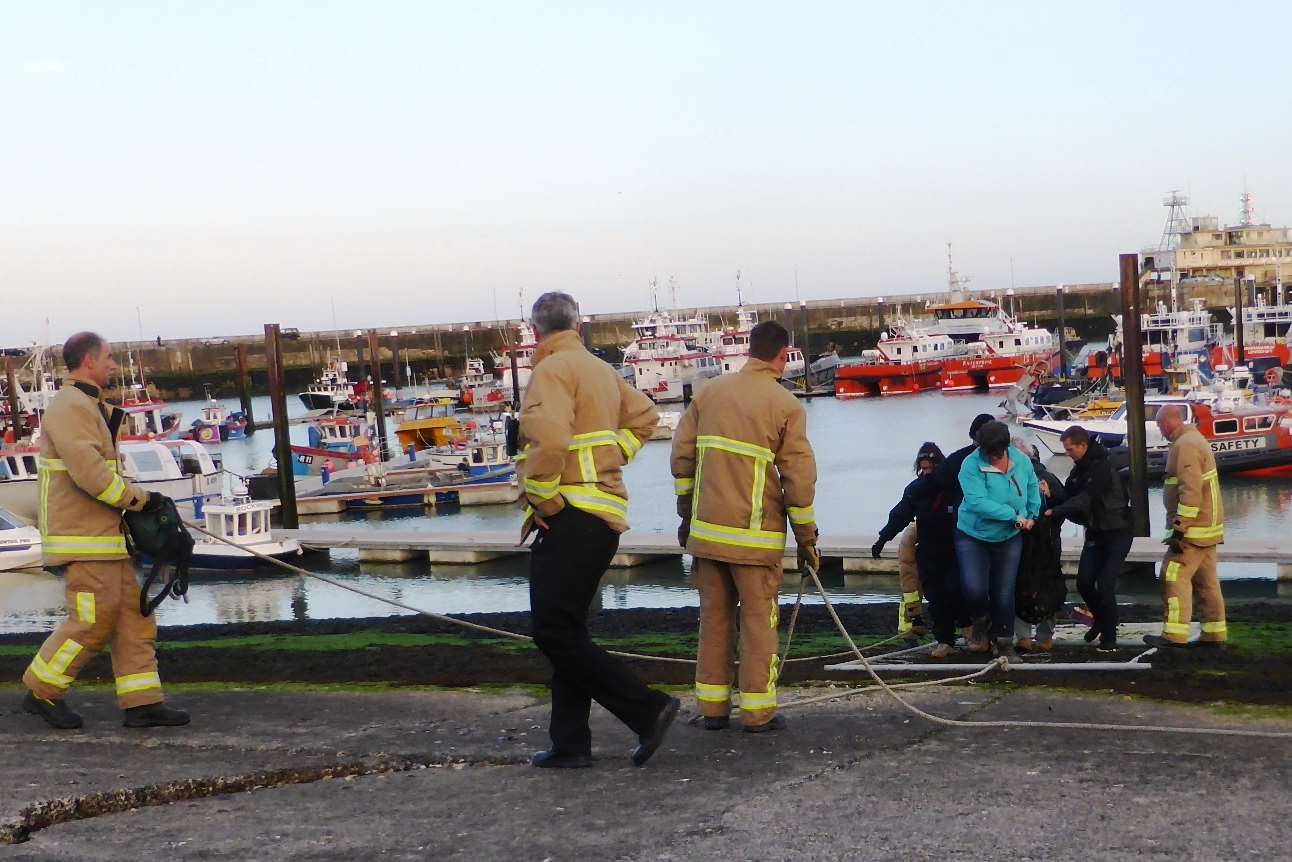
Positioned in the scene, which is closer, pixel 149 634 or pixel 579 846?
pixel 579 846

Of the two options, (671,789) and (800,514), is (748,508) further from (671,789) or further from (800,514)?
(671,789)

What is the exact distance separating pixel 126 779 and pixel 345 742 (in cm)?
101

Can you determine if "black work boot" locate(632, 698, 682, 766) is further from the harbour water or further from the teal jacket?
the harbour water

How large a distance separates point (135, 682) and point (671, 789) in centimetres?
284

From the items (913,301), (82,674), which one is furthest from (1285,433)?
(913,301)

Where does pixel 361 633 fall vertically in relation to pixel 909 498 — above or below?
below

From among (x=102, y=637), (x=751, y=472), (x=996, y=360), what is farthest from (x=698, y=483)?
(x=996, y=360)

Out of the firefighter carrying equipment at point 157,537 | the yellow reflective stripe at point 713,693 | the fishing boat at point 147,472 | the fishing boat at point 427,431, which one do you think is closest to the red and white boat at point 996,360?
the fishing boat at point 427,431

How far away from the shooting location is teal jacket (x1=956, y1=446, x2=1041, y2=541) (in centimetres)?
876

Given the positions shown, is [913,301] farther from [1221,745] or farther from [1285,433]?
[1221,745]

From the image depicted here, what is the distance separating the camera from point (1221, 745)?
19.5 feet

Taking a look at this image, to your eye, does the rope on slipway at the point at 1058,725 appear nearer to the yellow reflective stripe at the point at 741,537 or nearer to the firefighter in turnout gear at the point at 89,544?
the yellow reflective stripe at the point at 741,537

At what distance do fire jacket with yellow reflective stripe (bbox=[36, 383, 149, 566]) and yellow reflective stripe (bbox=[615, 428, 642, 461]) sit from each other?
7.85 feet

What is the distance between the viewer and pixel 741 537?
6.47 m
